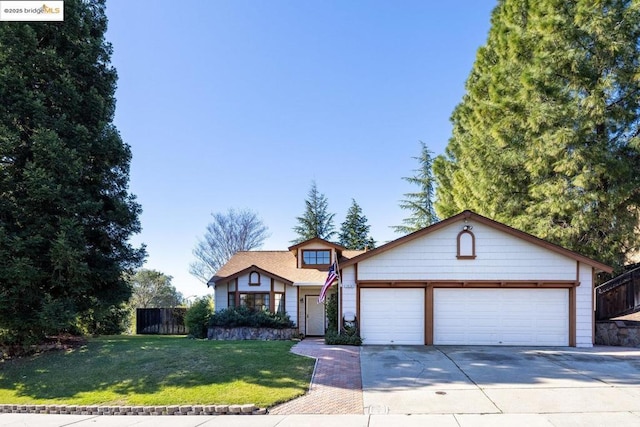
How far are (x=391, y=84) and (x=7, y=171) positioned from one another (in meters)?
15.1

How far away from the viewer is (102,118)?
1434 centimetres

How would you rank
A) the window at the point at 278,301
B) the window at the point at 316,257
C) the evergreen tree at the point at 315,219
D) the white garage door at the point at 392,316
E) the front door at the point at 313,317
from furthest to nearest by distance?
the evergreen tree at the point at 315,219, the window at the point at 316,257, the front door at the point at 313,317, the window at the point at 278,301, the white garage door at the point at 392,316

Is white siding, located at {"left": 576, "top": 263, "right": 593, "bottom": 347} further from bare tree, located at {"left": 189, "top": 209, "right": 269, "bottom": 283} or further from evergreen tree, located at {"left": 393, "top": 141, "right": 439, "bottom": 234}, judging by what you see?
bare tree, located at {"left": 189, "top": 209, "right": 269, "bottom": 283}

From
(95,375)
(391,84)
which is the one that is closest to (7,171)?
(95,375)

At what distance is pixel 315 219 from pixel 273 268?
66.1 feet

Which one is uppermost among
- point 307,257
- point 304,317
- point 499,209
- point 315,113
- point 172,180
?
point 315,113

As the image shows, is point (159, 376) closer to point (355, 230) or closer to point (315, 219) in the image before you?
point (315, 219)

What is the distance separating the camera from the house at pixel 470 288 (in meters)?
13.8

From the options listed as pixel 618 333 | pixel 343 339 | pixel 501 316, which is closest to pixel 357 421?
pixel 343 339

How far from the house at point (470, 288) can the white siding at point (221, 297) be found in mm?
7134

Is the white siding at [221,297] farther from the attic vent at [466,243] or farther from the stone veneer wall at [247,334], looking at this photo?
the attic vent at [466,243]

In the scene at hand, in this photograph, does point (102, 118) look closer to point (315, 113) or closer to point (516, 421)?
point (315, 113)

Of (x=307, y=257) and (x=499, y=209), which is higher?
(x=499, y=209)

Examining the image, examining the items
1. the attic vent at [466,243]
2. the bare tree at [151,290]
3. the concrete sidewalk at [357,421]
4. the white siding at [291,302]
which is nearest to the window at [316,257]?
the white siding at [291,302]
